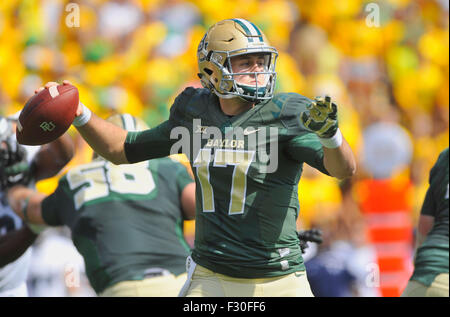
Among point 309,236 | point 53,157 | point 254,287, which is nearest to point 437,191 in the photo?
point 309,236

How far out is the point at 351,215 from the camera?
6.36 meters

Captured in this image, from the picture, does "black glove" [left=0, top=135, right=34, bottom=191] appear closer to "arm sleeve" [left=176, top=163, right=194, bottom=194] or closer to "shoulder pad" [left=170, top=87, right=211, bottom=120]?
"arm sleeve" [left=176, top=163, right=194, bottom=194]

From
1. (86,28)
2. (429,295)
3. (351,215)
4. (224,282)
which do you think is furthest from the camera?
(86,28)

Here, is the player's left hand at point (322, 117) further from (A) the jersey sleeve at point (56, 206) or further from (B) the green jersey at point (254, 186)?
(A) the jersey sleeve at point (56, 206)

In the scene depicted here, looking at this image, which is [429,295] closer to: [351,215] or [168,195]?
[168,195]

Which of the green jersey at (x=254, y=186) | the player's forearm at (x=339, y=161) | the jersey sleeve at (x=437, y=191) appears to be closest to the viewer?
the player's forearm at (x=339, y=161)

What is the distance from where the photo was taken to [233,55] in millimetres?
3029

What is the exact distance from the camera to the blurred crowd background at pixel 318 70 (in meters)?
6.53

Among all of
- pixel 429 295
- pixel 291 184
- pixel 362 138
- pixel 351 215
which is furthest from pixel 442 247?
pixel 362 138

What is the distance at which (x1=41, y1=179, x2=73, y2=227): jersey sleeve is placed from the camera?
13.4ft

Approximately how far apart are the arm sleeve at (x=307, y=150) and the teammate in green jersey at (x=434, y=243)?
1387 millimetres

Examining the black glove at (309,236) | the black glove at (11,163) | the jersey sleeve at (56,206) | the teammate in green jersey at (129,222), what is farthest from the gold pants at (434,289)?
the black glove at (11,163)

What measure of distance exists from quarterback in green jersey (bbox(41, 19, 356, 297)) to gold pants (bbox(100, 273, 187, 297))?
2.63ft

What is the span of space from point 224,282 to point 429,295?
1.41m
